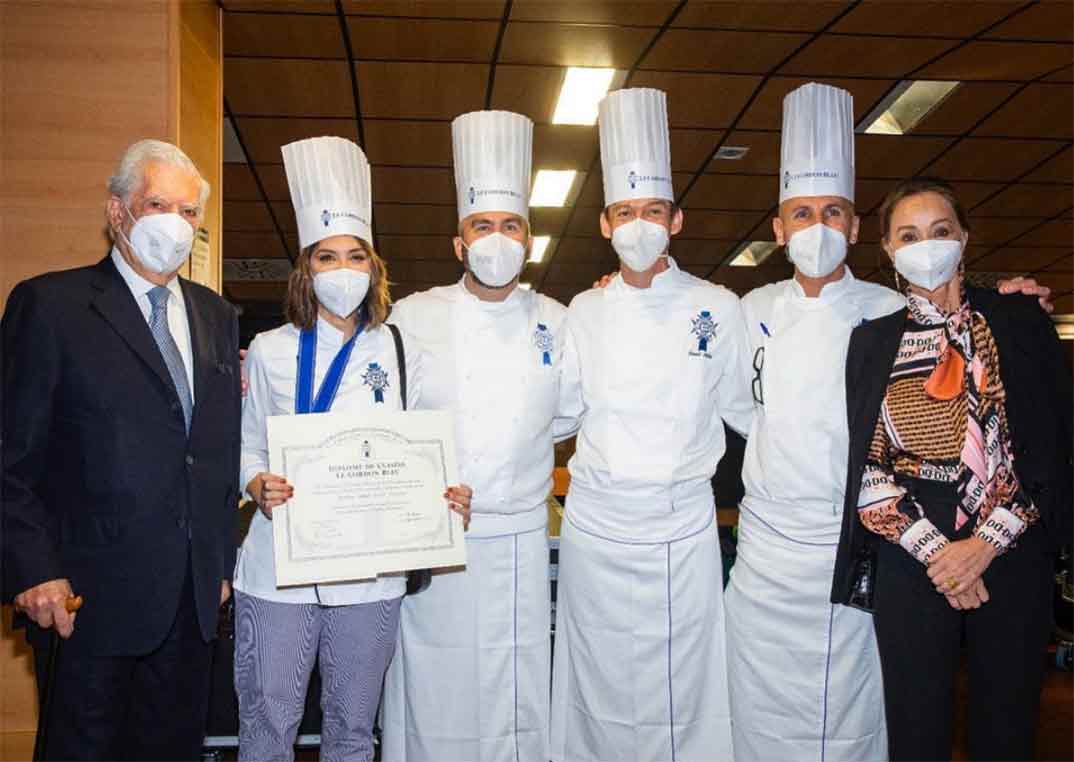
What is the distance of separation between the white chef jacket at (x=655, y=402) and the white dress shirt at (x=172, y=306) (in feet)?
3.27

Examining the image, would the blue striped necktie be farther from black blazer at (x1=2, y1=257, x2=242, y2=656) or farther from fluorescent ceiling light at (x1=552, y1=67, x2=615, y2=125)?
fluorescent ceiling light at (x1=552, y1=67, x2=615, y2=125)

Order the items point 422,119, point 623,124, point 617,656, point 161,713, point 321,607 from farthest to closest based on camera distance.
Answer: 1. point 422,119
2. point 623,124
3. point 617,656
4. point 321,607
5. point 161,713

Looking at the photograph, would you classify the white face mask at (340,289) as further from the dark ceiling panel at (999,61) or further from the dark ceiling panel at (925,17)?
the dark ceiling panel at (999,61)

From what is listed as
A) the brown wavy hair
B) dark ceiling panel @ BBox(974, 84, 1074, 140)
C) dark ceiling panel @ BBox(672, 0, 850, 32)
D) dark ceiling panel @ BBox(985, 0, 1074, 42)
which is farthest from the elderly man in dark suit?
dark ceiling panel @ BBox(974, 84, 1074, 140)

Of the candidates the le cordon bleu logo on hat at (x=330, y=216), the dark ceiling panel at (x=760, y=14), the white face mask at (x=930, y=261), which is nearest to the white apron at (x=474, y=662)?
the le cordon bleu logo on hat at (x=330, y=216)

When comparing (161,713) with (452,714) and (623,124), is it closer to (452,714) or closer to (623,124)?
(452,714)

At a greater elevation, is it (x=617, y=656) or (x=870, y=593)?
(x=870, y=593)

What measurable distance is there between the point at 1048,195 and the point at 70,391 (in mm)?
7846

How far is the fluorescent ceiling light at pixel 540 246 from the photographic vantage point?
8527mm

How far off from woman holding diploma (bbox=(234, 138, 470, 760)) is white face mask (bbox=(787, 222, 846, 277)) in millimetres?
1042

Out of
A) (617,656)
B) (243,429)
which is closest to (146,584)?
(243,429)

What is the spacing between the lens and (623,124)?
2.55 meters

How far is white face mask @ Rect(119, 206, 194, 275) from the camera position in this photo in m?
1.87

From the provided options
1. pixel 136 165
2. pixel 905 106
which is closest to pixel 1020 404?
pixel 136 165
